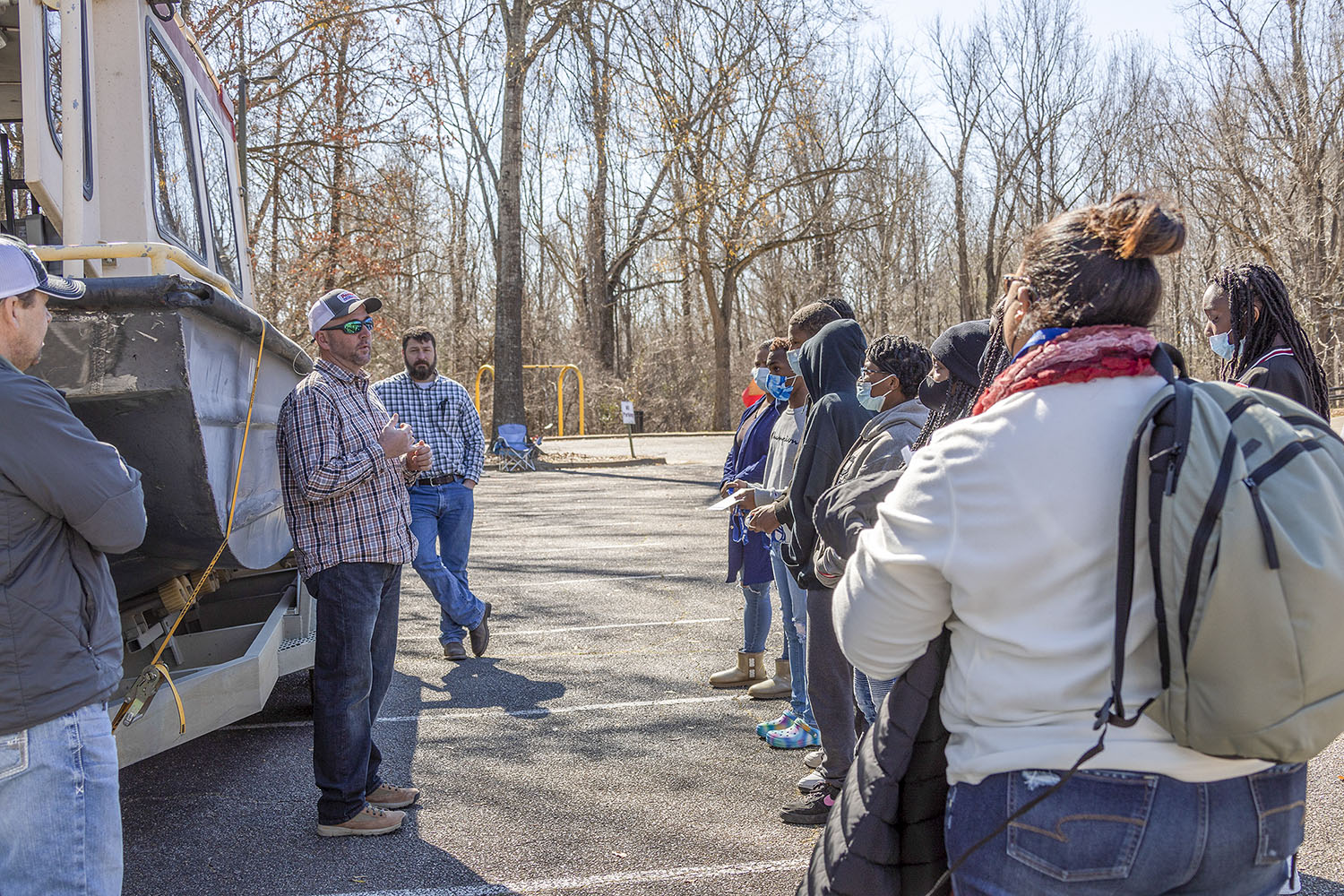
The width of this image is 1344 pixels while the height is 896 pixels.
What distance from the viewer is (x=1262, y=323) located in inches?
151

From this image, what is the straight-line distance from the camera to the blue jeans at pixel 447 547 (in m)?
6.22

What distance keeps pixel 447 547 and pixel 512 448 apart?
43.0 feet

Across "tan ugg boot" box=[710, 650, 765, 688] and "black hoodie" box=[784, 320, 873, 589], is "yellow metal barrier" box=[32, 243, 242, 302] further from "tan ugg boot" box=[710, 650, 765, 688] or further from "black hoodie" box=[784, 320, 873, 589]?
"tan ugg boot" box=[710, 650, 765, 688]

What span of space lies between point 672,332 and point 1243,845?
38.5 meters

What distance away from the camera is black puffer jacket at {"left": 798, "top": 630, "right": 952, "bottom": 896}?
73.2 inches

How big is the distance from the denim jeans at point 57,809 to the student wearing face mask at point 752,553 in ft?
11.3

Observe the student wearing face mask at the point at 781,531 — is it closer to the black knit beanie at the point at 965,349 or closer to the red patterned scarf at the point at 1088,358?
the black knit beanie at the point at 965,349

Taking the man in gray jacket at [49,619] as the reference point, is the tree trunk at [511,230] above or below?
above

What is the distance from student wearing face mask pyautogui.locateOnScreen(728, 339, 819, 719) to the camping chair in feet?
48.8

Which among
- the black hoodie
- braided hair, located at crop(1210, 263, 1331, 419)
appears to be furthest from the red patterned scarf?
braided hair, located at crop(1210, 263, 1331, 419)

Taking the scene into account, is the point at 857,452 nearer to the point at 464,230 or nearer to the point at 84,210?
the point at 84,210

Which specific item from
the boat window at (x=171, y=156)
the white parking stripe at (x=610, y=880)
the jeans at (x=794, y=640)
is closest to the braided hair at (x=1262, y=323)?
the jeans at (x=794, y=640)

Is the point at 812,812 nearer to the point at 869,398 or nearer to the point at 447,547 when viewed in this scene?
the point at 869,398

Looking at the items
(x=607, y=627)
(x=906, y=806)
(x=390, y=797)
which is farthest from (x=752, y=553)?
(x=906, y=806)
